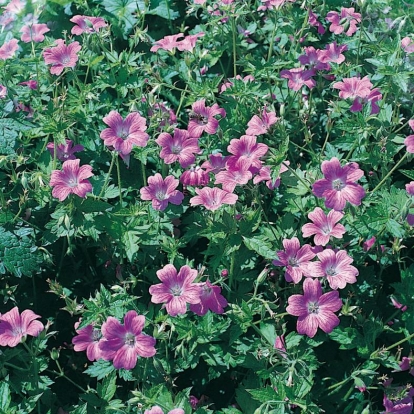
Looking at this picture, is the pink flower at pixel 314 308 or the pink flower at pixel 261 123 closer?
the pink flower at pixel 314 308

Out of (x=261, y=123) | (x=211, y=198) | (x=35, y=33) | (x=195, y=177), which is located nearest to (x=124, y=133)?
(x=195, y=177)

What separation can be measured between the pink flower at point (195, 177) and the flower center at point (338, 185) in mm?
497

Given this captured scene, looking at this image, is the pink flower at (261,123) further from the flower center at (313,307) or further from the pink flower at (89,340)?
the pink flower at (89,340)

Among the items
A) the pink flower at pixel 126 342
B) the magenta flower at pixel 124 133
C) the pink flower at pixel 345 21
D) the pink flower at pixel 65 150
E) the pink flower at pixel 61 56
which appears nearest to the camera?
the pink flower at pixel 126 342

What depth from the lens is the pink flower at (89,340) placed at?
2125mm

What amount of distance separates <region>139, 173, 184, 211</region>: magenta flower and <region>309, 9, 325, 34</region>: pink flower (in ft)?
4.38

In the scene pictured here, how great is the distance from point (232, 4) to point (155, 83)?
0.61m

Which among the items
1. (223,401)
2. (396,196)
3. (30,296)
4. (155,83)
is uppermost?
(155,83)

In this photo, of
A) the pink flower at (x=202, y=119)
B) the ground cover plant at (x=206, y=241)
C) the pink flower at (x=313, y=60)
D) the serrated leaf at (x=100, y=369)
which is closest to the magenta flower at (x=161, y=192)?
the ground cover plant at (x=206, y=241)

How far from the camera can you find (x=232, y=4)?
9.95ft

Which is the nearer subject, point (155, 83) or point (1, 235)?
point (1, 235)

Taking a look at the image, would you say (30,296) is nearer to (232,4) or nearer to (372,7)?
(232,4)

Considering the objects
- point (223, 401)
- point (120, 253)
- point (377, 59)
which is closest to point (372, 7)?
point (377, 59)

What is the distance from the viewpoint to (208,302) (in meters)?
2.10
